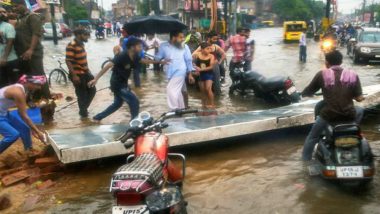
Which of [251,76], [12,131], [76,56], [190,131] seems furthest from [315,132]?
[251,76]

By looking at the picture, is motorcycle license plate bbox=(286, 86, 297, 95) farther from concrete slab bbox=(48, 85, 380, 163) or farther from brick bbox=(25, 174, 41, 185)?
brick bbox=(25, 174, 41, 185)

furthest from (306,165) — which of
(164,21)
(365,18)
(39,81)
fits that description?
(365,18)

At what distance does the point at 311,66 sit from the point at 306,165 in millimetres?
13933

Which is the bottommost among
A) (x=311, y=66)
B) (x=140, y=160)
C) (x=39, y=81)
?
(x=311, y=66)

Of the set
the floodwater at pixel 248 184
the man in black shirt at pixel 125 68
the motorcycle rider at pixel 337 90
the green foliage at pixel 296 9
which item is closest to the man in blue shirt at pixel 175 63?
the man in black shirt at pixel 125 68

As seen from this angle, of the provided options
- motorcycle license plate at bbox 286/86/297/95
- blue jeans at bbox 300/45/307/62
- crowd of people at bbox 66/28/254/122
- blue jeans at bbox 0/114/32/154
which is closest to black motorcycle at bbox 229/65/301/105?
motorcycle license plate at bbox 286/86/297/95

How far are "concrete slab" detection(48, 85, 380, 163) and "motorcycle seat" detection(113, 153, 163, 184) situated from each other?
1.98 meters

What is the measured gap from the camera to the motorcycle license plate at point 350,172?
475 centimetres

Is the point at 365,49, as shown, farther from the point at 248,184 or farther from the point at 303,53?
the point at 248,184

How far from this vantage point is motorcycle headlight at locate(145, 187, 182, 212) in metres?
3.12

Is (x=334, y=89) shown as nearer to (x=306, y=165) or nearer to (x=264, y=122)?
(x=306, y=165)

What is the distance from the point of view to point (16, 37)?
26.3 ft

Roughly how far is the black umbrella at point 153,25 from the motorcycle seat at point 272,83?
3.51m

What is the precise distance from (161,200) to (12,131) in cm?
336
